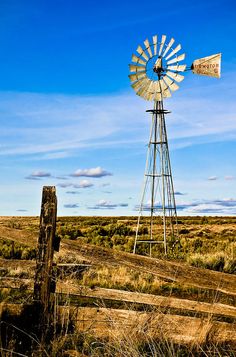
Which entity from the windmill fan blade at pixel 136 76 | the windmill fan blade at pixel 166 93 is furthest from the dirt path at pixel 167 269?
the windmill fan blade at pixel 136 76

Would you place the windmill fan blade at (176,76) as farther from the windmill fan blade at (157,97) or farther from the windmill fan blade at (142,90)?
the windmill fan blade at (142,90)

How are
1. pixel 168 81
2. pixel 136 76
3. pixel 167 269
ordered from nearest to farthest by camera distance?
pixel 167 269 < pixel 168 81 < pixel 136 76

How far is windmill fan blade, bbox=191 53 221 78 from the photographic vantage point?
1428cm

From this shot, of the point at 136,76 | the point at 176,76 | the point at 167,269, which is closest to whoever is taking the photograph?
the point at 167,269

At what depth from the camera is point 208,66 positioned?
14547 millimetres

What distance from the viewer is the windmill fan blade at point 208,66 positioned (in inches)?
562

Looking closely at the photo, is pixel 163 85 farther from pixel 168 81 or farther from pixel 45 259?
pixel 45 259

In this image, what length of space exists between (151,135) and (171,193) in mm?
1993

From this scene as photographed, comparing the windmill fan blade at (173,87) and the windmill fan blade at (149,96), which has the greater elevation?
the windmill fan blade at (173,87)

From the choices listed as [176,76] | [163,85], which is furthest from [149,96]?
[176,76]

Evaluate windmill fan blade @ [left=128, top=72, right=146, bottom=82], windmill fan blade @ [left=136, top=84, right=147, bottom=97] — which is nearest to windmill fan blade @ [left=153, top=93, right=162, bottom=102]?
windmill fan blade @ [left=136, top=84, right=147, bottom=97]

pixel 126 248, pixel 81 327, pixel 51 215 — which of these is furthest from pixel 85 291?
pixel 126 248

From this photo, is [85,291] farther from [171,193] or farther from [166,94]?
[166,94]

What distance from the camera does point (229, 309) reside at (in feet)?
16.9
